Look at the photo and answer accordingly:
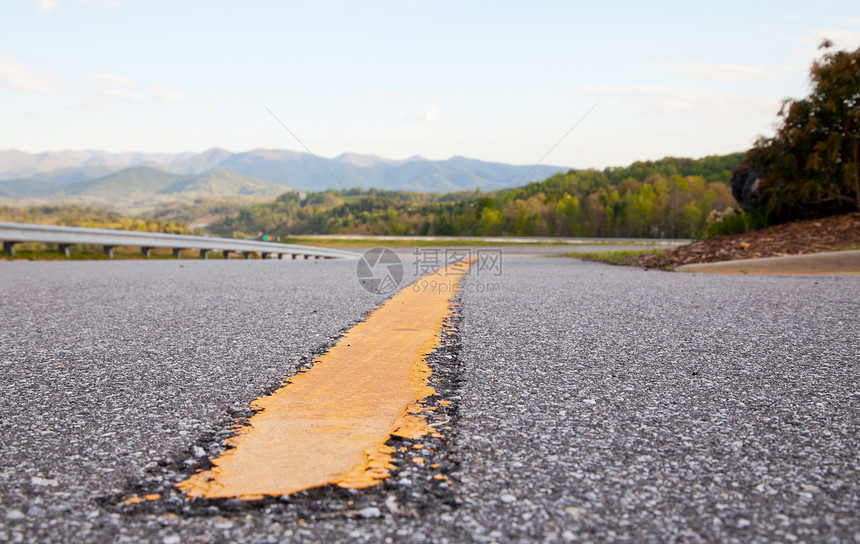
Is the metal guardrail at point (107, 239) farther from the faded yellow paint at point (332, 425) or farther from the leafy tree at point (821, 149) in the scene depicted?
the leafy tree at point (821, 149)

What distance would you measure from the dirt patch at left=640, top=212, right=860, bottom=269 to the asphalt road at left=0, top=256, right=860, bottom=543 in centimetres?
668

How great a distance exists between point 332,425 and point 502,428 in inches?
30.3

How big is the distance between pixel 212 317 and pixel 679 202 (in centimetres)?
8714

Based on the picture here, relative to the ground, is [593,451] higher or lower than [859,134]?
lower

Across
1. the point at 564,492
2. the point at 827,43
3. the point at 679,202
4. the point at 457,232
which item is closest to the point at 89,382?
the point at 564,492

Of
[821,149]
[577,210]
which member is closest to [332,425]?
[821,149]

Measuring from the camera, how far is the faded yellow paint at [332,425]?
1.98m

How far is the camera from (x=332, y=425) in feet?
8.37

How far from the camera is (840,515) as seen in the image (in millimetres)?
1757

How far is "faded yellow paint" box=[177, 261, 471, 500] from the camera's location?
1.98m

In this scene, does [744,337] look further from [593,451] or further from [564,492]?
[564,492]
